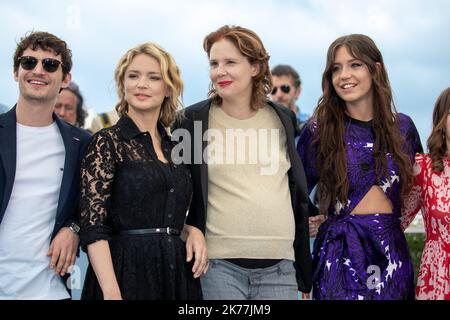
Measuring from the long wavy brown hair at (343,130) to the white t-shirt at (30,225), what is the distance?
1.72 meters

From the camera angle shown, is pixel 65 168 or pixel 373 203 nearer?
pixel 65 168

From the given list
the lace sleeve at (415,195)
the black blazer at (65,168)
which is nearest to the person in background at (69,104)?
the black blazer at (65,168)

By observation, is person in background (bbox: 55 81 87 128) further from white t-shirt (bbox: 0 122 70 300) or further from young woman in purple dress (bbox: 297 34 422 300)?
young woman in purple dress (bbox: 297 34 422 300)

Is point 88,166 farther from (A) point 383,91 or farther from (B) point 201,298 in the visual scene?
(A) point 383,91

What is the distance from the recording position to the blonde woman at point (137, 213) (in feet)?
12.2

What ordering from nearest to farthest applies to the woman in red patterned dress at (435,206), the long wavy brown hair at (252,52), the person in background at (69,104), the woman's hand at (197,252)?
the woman's hand at (197,252) < the long wavy brown hair at (252,52) < the woman in red patterned dress at (435,206) < the person in background at (69,104)

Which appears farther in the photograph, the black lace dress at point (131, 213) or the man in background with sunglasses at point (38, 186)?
the man in background with sunglasses at point (38, 186)

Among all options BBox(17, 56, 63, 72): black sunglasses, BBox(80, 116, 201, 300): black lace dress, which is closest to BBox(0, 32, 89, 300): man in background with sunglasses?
BBox(17, 56, 63, 72): black sunglasses

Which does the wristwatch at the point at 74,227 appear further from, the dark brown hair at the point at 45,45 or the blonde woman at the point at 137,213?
the dark brown hair at the point at 45,45

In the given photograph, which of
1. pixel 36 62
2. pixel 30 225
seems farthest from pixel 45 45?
pixel 30 225

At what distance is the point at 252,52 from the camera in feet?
14.7

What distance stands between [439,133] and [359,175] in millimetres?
739

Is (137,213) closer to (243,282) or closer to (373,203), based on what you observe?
(243,282)

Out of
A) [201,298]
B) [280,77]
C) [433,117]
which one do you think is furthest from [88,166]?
[280,77]
